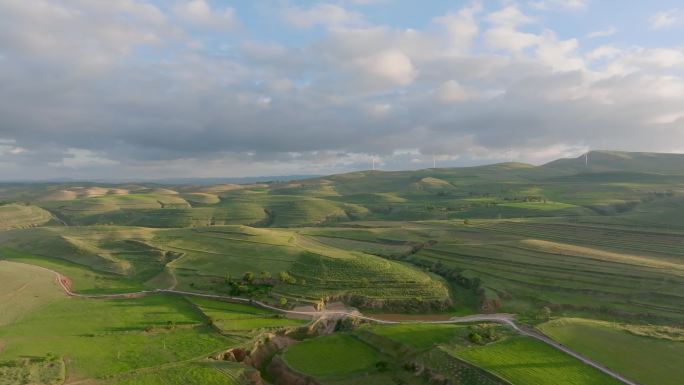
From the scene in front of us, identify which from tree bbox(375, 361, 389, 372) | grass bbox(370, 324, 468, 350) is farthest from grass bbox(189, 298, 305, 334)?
tree bbox(375, 361, 389, 372)

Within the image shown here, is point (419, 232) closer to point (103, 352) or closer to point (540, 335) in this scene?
point (540, 335)

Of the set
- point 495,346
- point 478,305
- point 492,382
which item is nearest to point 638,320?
point 478,305

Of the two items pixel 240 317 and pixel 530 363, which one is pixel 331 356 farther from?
pixel 530 363

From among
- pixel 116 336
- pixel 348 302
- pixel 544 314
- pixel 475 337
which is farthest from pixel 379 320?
pixel 116 336

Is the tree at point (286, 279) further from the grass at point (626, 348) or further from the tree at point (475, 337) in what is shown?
the grass at point (626, 348)

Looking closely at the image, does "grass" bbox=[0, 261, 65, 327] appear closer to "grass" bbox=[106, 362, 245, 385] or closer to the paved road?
the paved road
